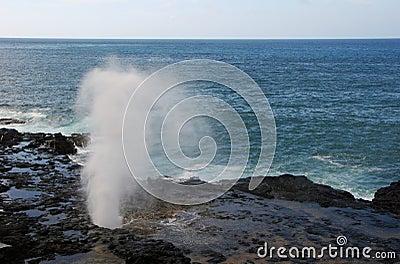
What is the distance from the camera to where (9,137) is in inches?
1491

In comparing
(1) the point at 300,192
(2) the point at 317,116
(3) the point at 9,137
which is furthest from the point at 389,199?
(3) the point at 9,137

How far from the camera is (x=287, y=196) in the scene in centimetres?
2561

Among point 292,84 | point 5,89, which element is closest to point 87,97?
point 5,89

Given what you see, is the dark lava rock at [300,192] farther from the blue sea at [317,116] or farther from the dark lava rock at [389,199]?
the blue sea at [317,116]

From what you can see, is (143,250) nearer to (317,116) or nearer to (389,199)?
(389,199)

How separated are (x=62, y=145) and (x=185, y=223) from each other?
1780cm

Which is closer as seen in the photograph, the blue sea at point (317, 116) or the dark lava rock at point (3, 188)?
the dark lava rock at point (3, 188)

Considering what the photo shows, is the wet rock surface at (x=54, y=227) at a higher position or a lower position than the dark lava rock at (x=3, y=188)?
lower

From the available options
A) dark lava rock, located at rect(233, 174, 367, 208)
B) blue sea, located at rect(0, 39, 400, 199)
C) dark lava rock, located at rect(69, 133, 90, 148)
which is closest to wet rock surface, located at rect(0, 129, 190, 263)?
dark lava rock, located at rect(69, 133, 90, 148)

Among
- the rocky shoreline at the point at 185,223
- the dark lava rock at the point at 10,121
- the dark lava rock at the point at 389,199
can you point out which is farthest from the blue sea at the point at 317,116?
the rocky shoreline at the point at 185,223

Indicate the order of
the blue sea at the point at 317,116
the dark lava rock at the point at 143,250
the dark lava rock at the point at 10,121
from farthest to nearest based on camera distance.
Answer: the dark lava rock at the point at 10,121
the blue sea at the point at 317,116
the dark lava rock at the point at 143,250

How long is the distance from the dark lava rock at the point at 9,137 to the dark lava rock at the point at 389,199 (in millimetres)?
28244

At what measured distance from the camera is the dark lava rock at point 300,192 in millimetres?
24978

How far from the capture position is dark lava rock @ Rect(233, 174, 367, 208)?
81.9 ft
